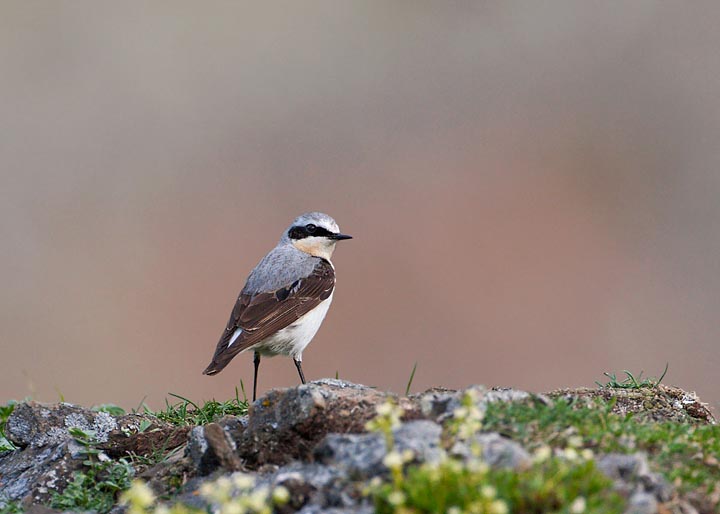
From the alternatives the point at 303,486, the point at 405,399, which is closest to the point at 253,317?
the point at 405,399

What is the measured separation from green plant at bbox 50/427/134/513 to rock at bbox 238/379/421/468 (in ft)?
3.36

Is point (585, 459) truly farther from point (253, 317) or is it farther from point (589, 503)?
point (253, 317)

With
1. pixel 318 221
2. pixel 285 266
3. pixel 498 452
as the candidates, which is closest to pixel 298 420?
pixel 498 452

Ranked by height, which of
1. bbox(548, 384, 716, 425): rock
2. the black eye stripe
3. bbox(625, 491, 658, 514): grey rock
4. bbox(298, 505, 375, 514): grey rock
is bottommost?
bbox(298, 505, 375, 514): grey rock

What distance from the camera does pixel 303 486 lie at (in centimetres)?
449

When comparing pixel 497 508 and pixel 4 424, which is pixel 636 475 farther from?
pixel 4 424

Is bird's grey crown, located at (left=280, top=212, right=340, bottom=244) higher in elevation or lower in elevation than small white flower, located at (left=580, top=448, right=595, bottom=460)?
higher

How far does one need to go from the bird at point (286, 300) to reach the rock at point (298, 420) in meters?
3.61

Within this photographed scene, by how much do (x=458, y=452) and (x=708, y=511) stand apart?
127 centimetres

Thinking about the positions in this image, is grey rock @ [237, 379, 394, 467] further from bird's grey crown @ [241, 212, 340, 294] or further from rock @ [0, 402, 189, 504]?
bird's grey crown @ [241, 212, 340, 294]

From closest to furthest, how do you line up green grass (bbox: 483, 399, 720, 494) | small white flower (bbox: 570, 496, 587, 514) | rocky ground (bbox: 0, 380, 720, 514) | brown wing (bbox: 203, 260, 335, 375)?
1. small white flower (bbox: 570, 496, 587, 514)
2. rocky ground (bbox: 0, 380, 720, 514)
3. green grass (bbox: 483, 399, 720, 494)
4. brown wing (bbox: 203, 260, 335, 375)

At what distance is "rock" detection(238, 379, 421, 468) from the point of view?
5414mm

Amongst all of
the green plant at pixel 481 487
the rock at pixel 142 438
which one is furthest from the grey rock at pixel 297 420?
the green plant at pixel 481 487

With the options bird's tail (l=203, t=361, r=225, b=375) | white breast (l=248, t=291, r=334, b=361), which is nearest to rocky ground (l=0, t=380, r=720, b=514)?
bird's tail (l=203, t=361, r=225, b=375)
